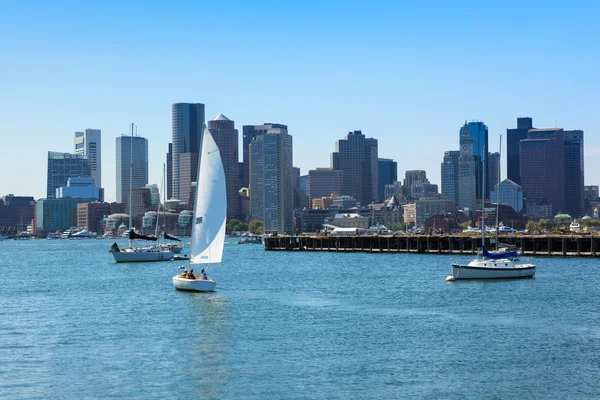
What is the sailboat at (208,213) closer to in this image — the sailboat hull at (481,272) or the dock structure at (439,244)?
the sailboat hull at (481,272)

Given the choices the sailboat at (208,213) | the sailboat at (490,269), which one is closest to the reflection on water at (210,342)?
the sailboat at (208,213)

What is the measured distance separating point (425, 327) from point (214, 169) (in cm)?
2466

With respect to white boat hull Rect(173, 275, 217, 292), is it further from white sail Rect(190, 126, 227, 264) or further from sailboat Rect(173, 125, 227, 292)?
white sail Rect(190, 126, 227, 264)

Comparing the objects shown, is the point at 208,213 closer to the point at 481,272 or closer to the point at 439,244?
the point at 481,272

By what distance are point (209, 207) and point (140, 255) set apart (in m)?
55.8

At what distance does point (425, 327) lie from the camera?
53.1 meters

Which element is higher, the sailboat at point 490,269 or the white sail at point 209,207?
the white sail at point 209,207

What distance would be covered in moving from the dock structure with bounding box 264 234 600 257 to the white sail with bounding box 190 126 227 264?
208ft

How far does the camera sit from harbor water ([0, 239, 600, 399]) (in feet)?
124

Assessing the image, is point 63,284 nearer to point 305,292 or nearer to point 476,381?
point 305,292

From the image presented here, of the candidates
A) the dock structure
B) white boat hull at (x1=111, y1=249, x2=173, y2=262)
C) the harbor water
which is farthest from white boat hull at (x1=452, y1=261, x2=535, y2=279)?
white boat hull at (x1=111, y1=249, x2=173, y2=262)

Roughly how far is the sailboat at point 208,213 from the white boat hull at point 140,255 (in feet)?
175

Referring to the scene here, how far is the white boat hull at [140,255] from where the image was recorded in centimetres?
12481

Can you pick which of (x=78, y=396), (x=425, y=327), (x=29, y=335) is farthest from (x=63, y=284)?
(x=78, y=396)
